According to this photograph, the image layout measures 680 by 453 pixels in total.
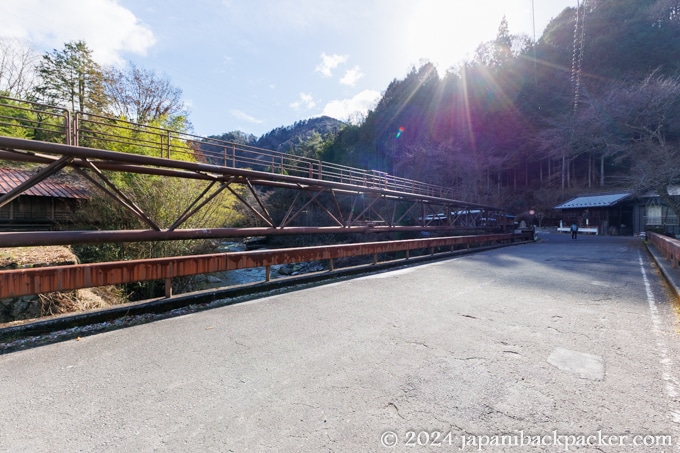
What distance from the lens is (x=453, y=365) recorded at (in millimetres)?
3115

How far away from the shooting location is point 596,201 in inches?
1422

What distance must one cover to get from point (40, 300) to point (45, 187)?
10808 mm

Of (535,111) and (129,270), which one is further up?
(535,111)

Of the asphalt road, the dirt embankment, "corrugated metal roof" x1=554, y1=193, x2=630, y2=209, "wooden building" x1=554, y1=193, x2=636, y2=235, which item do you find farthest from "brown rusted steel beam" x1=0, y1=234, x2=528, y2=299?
"wooden building" x1=554, y1=193, x2=636, y2=235

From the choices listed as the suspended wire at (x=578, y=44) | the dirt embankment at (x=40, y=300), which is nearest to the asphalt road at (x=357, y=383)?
the dirt embankment at (x=40, y=300)

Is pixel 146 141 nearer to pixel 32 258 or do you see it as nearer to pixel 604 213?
pixel 32 258

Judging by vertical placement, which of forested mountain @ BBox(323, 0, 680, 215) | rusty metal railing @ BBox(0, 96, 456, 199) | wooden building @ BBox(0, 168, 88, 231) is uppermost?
forested mountain @ BBox(323, 0, 680, 215)

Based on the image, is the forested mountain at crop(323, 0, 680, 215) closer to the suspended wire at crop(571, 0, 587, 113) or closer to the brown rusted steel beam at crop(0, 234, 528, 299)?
the suspended wire at crop(571, 0, 587, 113)

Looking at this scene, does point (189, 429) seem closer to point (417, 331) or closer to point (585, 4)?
point (417, 331)

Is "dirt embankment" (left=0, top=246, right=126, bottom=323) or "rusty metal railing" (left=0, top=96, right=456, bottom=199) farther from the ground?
"rusty metal railing" (left=0, top=96, right=456, bottom=199)

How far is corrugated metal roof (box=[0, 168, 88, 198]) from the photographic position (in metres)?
13.2

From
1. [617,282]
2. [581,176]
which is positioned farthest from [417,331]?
[581,176]

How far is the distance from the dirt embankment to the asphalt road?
4.82m

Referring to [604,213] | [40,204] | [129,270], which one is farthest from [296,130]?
[129,270]
